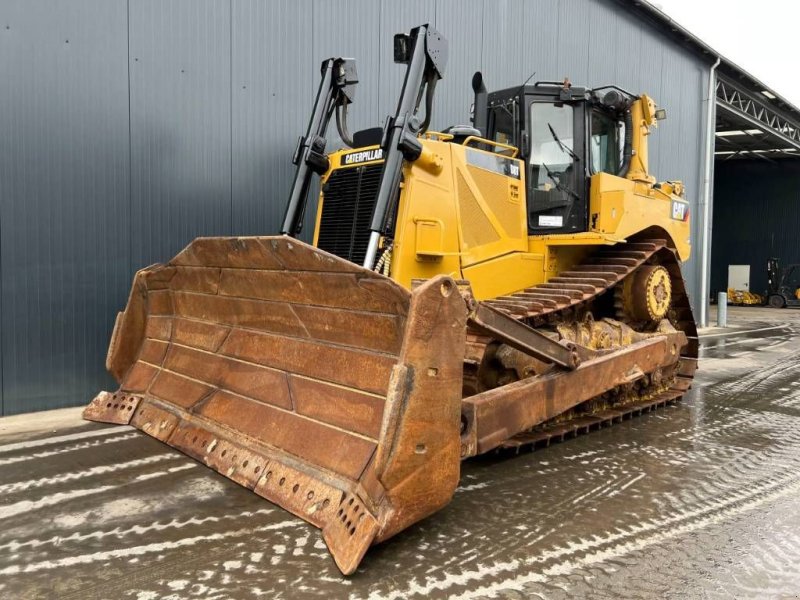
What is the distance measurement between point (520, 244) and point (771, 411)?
3082 mm

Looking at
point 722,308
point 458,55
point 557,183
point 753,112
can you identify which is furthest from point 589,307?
point 753,112

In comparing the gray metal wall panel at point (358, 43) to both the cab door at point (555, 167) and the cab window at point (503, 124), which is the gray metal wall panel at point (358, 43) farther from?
the cab door at point (555, 167)

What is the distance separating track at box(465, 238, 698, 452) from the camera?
14.6 feet

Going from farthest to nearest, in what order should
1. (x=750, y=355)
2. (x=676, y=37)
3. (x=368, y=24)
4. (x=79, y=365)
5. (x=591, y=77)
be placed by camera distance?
(x=676, y=37)
(x=591, y=77)
(x=750, y=355)
(x=368, y=24)
(x=79, y=365)

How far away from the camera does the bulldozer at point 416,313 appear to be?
2.73 meters

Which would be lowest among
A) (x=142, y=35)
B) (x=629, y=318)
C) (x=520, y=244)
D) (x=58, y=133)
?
(x=629, y=318)

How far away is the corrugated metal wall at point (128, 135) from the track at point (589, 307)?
366cm

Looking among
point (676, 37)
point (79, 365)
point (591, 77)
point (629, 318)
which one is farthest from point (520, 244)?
point (676, 37)

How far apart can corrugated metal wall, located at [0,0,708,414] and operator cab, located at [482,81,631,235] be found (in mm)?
3069

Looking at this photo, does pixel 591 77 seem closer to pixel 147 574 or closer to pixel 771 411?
pixel 771 411

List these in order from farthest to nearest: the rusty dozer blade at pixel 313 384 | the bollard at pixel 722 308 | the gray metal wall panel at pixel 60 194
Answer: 1. the bollard at pixel 722 308
2. the gray metal wall panel at pixel 60 194
3. the rusty dozer blade at pixel 313 384

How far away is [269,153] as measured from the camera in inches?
275

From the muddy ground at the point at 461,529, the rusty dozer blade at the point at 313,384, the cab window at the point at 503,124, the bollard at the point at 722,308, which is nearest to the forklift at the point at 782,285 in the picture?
the bollard at the point at 722,308

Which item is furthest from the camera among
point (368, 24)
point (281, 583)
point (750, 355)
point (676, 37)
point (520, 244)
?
point (676, 37)
